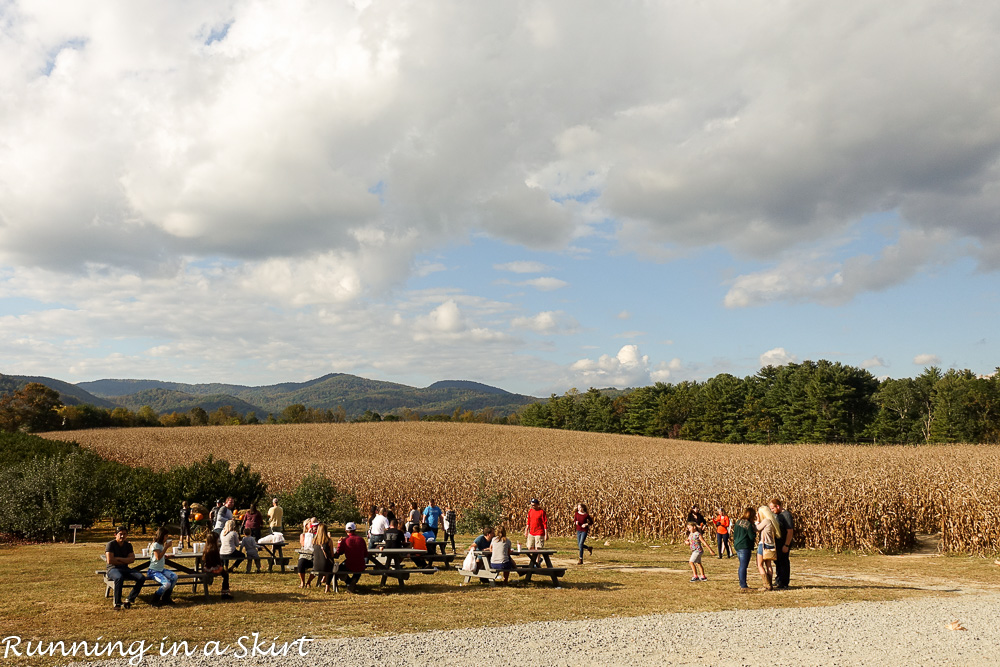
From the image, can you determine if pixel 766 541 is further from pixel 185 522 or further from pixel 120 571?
pixel 185 522

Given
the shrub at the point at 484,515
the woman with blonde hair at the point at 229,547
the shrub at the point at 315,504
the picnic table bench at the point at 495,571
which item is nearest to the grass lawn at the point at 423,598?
the picnic table bench at the point at 495,571

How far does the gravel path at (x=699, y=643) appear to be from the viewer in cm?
856

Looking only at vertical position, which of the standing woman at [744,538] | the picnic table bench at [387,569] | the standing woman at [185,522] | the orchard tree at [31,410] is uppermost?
the orchard tree at [31,410]

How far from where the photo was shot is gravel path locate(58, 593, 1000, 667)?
8.56m

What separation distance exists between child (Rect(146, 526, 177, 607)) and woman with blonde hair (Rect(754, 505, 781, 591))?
11092 millimetres

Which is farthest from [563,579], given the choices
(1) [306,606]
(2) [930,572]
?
(2) [930,572]

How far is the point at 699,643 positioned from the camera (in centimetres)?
945

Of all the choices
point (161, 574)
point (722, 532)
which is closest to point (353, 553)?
point (161, 574)

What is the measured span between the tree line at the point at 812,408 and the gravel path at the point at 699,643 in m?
80.0

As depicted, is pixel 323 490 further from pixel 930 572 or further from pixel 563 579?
pixel 930 572

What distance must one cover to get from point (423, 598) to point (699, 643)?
5.67m

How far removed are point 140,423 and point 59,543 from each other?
98606 millimetres

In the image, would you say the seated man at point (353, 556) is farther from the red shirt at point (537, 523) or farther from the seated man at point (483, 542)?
the red shirt at point (537, 523)

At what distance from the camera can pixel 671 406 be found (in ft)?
323
